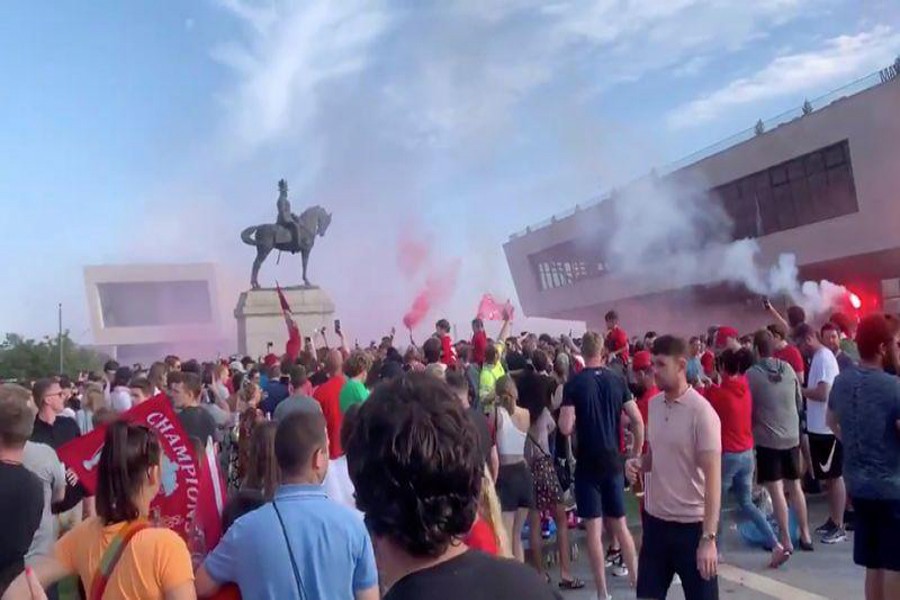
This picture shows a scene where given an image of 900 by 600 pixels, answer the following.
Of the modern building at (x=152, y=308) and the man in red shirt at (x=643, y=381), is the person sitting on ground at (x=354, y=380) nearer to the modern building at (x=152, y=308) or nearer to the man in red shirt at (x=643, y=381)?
the man in red shirt at (x=643, y=381)

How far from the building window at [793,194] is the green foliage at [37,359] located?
36463 millimetres

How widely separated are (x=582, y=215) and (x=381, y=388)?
48.6 m

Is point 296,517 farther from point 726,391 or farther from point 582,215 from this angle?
point 582,215

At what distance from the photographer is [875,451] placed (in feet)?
15.3

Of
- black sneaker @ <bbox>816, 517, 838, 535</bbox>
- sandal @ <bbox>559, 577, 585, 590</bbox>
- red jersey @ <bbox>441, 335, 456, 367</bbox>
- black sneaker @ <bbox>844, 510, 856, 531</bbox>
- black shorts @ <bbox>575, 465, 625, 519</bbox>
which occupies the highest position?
red jersey @ <bbox>441, 335, 456, 367</bbox>

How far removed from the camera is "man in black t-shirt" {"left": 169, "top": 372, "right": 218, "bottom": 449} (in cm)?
630

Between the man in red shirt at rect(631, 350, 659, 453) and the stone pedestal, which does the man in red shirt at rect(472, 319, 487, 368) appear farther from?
the stone pedestal

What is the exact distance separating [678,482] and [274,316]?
65.6 ft

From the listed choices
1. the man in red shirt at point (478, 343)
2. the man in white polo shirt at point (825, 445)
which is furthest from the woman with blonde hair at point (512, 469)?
the man in white polo shirt at point (825, 445)

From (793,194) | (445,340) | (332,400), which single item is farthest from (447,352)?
(793,194)

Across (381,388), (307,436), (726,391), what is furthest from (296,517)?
(726,391)

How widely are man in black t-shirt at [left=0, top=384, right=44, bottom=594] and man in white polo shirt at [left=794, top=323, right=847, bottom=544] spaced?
6333 mm

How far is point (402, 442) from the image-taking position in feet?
5.40

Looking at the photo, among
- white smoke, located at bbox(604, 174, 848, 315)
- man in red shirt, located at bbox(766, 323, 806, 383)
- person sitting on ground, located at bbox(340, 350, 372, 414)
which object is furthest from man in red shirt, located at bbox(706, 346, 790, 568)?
white smoke, located at bbox(604, 174, 848, 315)
